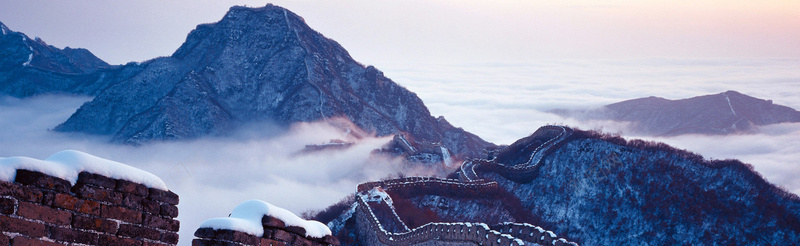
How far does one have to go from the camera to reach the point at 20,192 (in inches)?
395

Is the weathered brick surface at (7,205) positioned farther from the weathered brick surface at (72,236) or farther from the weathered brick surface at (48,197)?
the weathered brick surface at (72,236)

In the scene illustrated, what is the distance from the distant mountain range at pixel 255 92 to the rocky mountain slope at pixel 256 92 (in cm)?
22

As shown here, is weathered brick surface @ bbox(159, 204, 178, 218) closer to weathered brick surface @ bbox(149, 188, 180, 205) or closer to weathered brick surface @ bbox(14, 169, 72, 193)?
weathered brick surface @ bbox(149, 188, 180, 205)

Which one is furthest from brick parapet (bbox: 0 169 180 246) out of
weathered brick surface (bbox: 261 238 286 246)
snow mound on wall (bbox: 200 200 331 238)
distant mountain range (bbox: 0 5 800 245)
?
distant mountain range (bbox: 0 5 800 245)

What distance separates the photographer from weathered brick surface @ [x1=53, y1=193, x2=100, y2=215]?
10.5 meters

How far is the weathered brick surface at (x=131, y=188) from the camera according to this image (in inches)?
440

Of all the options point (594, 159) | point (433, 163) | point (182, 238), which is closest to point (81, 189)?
point (594, 159)

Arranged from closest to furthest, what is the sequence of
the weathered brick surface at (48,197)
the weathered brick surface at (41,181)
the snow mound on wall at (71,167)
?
the snow mound on wall at (71,167) → the weathered brick surface at (41,181) → the weathered brick surface at (48,197)

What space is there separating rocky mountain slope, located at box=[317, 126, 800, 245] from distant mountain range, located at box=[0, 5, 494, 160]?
208 ft

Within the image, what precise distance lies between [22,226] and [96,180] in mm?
1038

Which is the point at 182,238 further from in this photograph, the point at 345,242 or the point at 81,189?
the point at 81,189

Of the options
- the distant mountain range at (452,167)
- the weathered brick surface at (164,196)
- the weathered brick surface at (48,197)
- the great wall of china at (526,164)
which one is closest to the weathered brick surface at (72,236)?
the weathered brick surface at (48,197)

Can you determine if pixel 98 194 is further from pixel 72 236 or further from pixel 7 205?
pixel 7 205

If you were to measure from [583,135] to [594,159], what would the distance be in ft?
18.8
